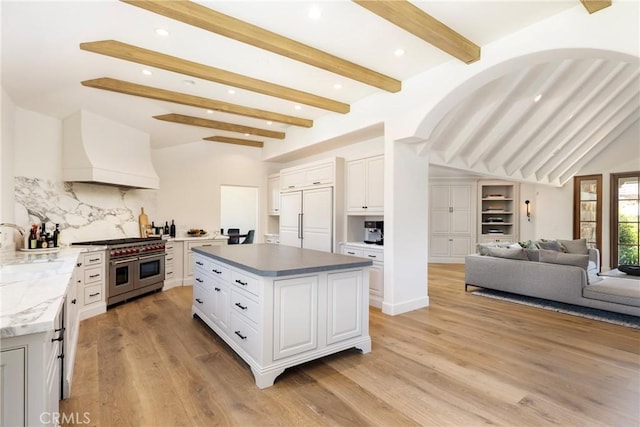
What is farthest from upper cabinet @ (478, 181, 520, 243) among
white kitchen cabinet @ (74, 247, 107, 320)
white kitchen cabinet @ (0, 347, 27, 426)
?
white kitchen cabinet @ (0, 347, 27, 426)

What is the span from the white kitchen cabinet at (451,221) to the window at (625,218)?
334 cm

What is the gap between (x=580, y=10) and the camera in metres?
2.50

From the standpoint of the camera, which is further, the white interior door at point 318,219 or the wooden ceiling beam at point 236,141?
the wooden ceiling beam at point 236,141

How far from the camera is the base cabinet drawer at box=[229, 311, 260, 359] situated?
247cm

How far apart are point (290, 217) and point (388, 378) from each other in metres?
3.98

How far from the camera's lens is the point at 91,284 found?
13.0ft

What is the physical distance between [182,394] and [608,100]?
844cm

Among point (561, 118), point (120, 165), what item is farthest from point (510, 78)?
point (120, 165)

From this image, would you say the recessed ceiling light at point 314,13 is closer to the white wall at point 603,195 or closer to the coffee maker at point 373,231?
the coffee maker at point 373,231

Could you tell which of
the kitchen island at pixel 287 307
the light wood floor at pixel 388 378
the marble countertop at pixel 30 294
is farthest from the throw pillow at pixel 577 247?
the marble countertop at pixel 30 294

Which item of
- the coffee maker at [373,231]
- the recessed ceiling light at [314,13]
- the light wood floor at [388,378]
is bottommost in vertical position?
the light wood floor at [388,378]

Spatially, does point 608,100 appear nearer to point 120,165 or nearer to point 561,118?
point 561,118

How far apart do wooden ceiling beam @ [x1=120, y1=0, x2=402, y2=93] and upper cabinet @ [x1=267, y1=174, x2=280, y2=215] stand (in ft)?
12.6

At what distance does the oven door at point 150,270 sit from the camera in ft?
15.4
